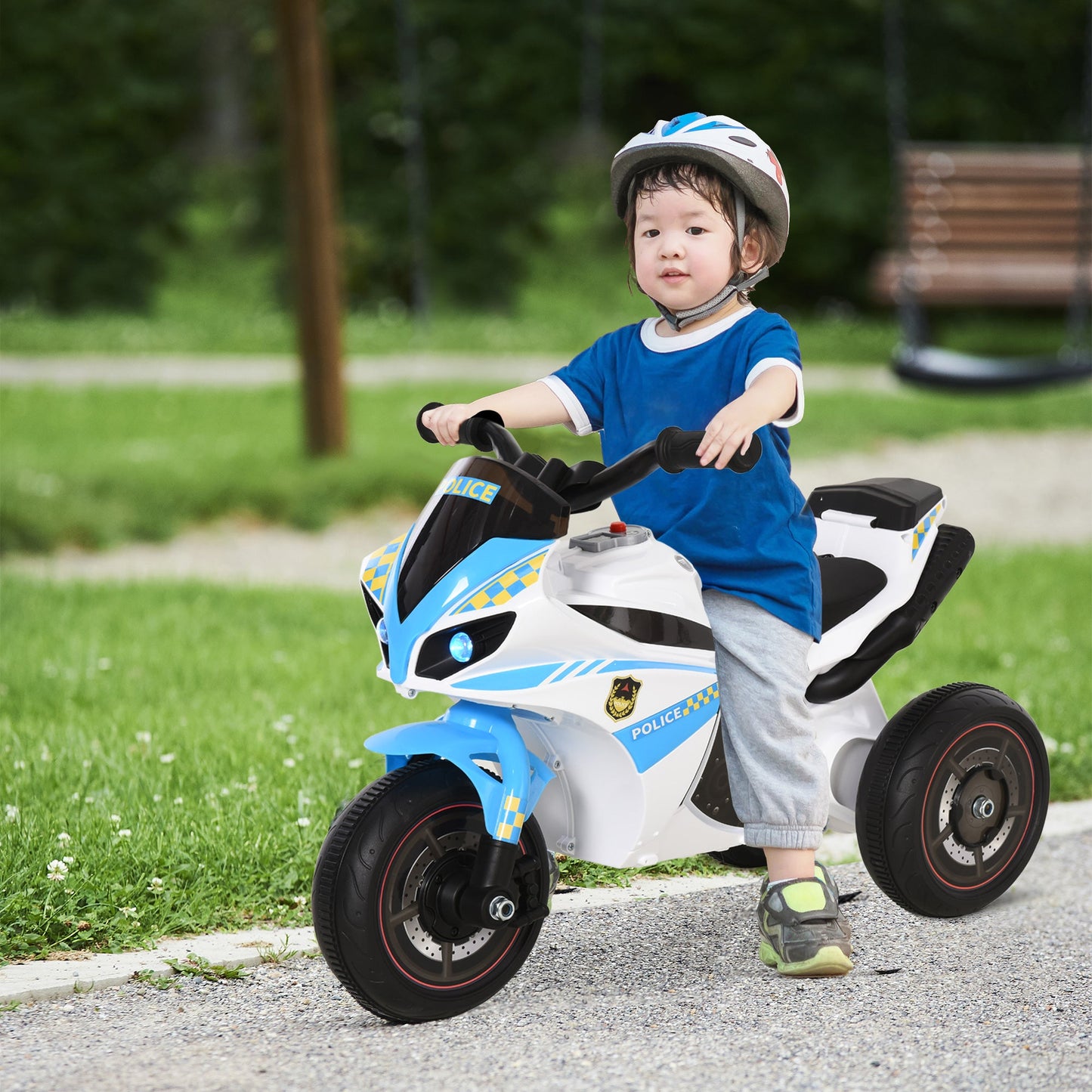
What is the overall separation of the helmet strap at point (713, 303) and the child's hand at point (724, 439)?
40 cm

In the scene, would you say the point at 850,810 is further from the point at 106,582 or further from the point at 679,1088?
the point at 106,582

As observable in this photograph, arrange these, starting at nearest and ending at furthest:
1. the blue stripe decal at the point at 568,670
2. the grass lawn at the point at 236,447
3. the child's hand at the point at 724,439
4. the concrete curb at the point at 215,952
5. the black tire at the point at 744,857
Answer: the child's hand at the point at 724,439 < the blue stripe decal at the point at 568,670 < the concrete curb at the point at 215,952 < the black tire at the point at 744,857 < the grass lawn at the point at 236,447

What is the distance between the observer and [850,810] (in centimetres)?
338

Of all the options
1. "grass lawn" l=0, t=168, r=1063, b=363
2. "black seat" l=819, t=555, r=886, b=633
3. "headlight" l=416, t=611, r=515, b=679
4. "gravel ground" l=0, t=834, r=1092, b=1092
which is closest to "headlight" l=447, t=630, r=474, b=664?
"headlight" l=416, t=611, r=515, b=679

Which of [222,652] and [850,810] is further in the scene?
[222,652]

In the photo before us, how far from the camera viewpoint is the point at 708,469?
116 inches

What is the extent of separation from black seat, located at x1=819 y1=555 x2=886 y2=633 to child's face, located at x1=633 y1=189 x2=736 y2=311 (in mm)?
683

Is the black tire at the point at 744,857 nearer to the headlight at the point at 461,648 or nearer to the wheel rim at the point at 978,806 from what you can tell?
the wheel rim at the point at 978,806

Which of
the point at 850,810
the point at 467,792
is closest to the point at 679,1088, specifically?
the point at 467,792

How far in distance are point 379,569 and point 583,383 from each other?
1.96 feet

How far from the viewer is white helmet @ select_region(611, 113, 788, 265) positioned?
113 inches

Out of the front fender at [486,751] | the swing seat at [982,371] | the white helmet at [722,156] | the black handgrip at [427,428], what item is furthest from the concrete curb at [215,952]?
the swing seat at [982,371]

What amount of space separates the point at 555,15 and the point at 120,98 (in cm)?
550

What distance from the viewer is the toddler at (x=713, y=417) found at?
2.91m
